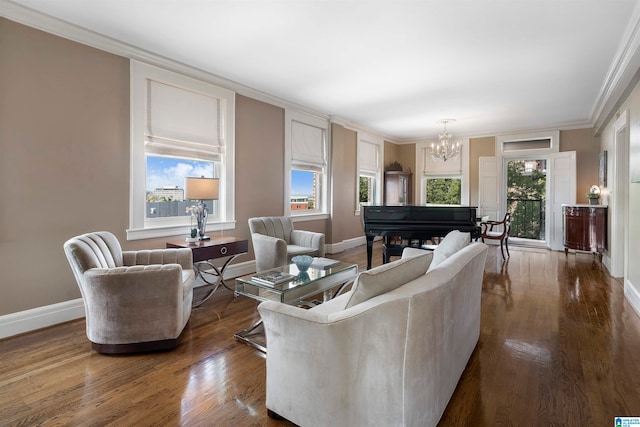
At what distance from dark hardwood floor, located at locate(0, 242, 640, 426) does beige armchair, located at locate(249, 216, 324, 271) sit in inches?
29.3

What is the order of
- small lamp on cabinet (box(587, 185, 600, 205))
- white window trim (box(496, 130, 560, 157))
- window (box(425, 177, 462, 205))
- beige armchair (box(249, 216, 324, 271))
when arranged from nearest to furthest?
beige armchair (box(249, 216, 324, 271)) → small lamp on cabinet (box(587, 185, 600, 205)) → white window trim (box(496, 130, 560, 157)) → window (box(425, 177, 462, 205))

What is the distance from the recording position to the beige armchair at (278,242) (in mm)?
3904

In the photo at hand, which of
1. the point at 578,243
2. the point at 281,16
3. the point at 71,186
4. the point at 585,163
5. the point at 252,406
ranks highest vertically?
the point at 281,16

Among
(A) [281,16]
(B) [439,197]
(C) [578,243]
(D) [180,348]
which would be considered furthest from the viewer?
(B) [439,197]

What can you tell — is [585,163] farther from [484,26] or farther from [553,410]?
[553,410]

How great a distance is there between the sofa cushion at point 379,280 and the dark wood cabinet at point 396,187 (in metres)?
6.52

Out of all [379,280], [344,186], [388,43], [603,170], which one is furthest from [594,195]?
[379,280]

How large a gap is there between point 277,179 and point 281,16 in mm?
2697

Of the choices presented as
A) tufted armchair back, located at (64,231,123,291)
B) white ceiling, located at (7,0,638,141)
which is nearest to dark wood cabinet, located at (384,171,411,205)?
white ceiling, located at (7,0,638,141)

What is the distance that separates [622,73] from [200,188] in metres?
4.69

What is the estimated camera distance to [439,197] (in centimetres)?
858

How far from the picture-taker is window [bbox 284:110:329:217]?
5.46 metres

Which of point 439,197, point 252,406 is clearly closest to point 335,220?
point 439,197

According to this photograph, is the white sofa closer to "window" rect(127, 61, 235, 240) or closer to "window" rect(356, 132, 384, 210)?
"window" rect(127, 61, 235, 240)
